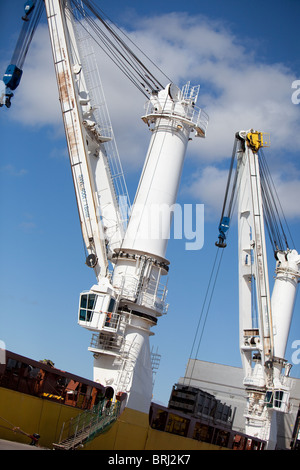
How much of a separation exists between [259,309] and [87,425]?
1943 centimetres

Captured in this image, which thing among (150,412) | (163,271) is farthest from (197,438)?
(163,271)

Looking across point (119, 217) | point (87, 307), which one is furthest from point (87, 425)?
point (119, 217)

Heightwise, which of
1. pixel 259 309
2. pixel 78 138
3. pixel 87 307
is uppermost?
pixel 78 138

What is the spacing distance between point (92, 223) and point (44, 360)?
355 inches

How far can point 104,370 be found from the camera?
34875 mm

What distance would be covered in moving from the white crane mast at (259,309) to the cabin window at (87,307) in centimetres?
1598

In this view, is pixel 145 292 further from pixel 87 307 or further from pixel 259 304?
pixel 259 304

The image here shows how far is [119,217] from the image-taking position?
39.9 m

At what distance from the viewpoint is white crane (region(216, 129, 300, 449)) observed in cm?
4497

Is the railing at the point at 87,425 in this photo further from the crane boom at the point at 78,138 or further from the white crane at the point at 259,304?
the white crane at the point at 259,304

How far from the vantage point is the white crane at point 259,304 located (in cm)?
4497

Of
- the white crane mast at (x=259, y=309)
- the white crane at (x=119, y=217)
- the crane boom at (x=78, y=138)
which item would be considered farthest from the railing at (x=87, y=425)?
the white crane mast at (x=259, y=309)

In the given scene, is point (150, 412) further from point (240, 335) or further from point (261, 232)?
point (261, 232)

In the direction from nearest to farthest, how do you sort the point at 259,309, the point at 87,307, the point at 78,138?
1. the point at 87,307
2. the point at 78,138
3. the point at 259,309
